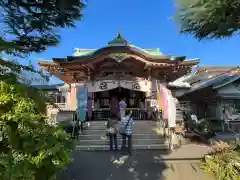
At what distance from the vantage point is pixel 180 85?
20.2 metres

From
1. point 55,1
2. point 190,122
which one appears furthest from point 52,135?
point 190,122

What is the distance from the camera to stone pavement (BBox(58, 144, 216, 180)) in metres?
6.32

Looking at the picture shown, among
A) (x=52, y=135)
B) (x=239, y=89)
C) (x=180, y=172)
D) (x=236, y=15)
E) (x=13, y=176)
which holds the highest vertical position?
(x=236, y=15)

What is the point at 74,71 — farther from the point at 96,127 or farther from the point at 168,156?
the point at 168,156

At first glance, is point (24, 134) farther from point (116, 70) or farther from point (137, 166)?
point (116, 70)

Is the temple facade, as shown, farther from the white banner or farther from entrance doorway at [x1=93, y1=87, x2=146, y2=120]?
entrance doorway at [x1=93, y1=87, x2=146, y2=120]

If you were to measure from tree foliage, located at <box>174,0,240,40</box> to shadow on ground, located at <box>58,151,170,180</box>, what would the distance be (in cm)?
431

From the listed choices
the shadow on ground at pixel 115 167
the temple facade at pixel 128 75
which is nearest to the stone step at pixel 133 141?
the shadow on ground at pixel 115 167

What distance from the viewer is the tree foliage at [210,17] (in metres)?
5.69

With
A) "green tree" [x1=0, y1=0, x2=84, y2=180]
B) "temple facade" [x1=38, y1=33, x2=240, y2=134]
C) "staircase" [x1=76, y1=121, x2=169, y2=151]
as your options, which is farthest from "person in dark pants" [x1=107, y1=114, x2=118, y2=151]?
"temple facade" [x1=38, y1=33, x2=240, y2=134]

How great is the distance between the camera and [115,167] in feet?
22.8

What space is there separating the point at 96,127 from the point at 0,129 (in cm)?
870

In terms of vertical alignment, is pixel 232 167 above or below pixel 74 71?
below

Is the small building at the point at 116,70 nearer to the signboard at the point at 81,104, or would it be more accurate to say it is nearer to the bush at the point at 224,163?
the signboard at the point at 81,104
